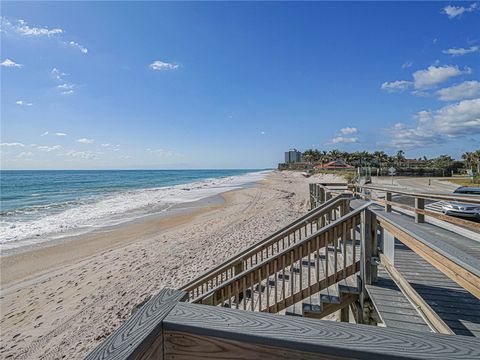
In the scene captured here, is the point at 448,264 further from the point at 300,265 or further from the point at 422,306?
the point at 300,265

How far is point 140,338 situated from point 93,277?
8.19 meters

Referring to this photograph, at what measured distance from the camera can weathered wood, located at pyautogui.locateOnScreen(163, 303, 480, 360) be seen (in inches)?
31.6

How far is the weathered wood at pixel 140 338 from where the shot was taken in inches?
33.8

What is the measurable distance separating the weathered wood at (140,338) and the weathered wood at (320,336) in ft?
0.15

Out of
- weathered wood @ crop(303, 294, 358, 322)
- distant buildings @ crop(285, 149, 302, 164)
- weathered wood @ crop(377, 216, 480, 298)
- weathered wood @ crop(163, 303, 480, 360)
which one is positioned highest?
distant buildings @ crop(285, 149, 302, 164)

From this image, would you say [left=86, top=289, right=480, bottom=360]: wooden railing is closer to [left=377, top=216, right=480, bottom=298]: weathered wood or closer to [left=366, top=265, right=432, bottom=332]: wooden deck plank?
[left=377, top=216, right=480, bottom=298]: weathered wood

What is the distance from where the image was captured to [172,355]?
39.3 inches

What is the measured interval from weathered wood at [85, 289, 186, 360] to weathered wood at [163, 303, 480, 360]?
0.15 ft

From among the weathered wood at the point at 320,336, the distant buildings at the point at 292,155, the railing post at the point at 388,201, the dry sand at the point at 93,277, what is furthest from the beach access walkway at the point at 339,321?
the distant buildings at the point at 292,155

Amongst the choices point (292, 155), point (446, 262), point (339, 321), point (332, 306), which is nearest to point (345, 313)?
point (332, 306)

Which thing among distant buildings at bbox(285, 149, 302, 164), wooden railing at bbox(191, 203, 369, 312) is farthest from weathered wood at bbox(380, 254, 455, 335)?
distant buildings at bbox(285, 149, 302, 164)

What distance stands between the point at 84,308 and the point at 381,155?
76.7 meters

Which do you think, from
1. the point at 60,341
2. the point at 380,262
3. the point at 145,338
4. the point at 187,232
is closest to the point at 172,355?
the point at 145,338

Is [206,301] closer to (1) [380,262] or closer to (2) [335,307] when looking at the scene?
(2) [335,307]
